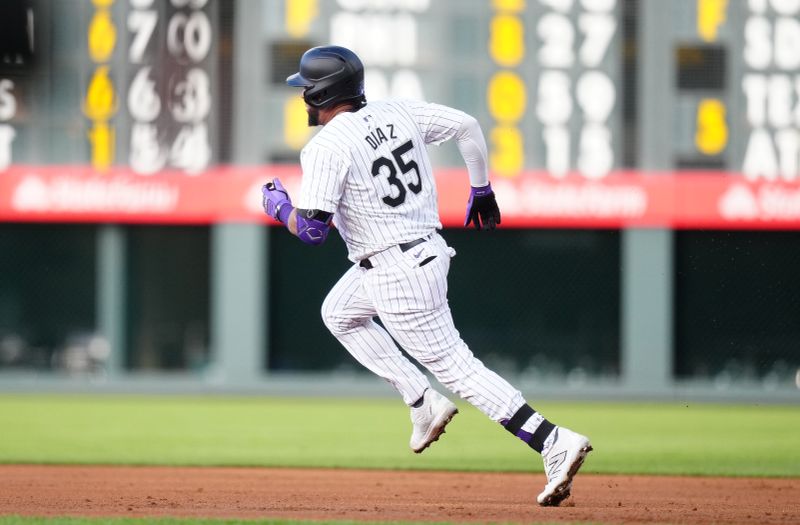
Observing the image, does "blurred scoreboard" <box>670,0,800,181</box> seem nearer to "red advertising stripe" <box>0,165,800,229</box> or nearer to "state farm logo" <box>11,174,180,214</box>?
"red advertising stripe" <box>0,165,800,229</box>

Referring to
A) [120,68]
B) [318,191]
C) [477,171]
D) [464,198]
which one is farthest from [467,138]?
[120,68]

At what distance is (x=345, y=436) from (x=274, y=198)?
4991mm

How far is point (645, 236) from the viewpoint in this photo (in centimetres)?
1470

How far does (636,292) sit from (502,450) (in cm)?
601

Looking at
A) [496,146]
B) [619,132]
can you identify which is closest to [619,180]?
[619,132]

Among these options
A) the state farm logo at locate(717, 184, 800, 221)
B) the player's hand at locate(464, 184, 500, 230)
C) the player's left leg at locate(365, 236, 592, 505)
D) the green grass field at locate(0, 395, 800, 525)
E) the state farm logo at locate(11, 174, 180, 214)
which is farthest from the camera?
the state farm logo at locate(11, 174, 180, 214)

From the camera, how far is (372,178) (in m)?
5.03

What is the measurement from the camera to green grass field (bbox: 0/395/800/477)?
8164 mm

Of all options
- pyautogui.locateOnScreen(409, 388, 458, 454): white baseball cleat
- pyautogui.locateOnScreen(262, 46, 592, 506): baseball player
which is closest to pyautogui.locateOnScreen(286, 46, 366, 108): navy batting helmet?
pyautogui.locateOnScreen(262, 46, 592, 506): baseball player

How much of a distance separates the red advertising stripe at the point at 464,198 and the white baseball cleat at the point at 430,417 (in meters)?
8.98

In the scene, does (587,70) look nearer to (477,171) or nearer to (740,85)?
(740,85)

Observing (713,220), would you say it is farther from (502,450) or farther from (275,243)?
(502,450)

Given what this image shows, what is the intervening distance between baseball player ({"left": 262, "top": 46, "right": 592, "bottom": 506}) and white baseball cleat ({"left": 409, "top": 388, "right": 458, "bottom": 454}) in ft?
0.83

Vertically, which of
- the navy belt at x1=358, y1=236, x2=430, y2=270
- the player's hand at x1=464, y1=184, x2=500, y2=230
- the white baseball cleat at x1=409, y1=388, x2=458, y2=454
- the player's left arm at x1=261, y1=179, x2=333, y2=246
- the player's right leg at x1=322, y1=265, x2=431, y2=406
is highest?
the player's hand at x1=464, y1=184, x2=500, y2=230
